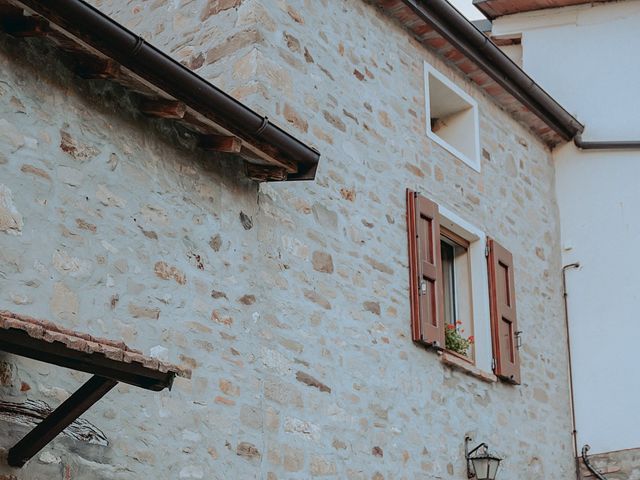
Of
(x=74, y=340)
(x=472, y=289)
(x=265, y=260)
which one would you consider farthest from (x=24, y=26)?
(x=472, y=289)

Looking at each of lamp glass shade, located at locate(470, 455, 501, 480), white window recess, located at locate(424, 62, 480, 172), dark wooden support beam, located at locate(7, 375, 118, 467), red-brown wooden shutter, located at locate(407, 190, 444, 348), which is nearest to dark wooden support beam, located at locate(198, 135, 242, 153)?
dark wooden support beam, located at locate(7, 375, 118, 467)

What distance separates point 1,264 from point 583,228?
7028 mm

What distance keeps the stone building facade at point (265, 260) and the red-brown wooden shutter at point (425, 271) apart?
0.10 meters

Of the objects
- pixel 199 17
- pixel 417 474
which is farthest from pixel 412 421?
pixel 199 17

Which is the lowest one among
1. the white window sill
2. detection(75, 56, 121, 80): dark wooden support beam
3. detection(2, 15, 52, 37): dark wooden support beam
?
the white window sill

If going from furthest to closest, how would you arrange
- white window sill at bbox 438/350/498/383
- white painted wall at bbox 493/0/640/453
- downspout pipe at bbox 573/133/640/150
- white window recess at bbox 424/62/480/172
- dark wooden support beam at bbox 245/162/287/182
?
1. downspout pipe at bbox 573/133/640/150
2. white painted wall at bbox 493/0/640/453
3. white window recess at bbox 424/62/480/172
4. white window sill at bbox 438/350/498/383
5. dark wooden support beam at bbox 245/162/287/182

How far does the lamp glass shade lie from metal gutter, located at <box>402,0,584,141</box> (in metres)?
3.58

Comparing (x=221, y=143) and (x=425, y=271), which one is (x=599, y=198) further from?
(x=221, y=143)

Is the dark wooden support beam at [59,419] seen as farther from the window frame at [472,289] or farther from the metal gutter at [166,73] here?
the window frame at [472,289]

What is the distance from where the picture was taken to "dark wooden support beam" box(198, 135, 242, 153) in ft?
22.1

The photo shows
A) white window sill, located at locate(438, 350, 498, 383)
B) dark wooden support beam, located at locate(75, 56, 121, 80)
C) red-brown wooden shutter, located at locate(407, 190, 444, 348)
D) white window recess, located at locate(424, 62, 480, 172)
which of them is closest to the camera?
dark wooden support beam, located at locate(75, 56, 121, 80)

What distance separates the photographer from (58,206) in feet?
19.0

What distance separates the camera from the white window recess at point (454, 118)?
391 inches

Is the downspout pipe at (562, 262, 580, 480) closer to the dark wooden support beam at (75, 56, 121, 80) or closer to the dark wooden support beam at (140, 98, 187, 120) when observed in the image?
the dark wooden support beam at (140, 98, 187, 120)
